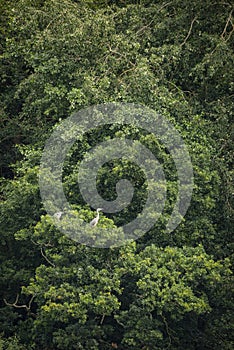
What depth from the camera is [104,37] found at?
1706cm

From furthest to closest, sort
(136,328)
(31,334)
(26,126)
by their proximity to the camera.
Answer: (26,126)
(31,334)
(136,328)

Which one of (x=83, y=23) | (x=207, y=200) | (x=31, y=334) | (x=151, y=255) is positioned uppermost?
(x=83, y=23)

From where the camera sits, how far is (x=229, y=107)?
17031 millimetres

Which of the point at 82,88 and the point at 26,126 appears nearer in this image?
the point at 82,88

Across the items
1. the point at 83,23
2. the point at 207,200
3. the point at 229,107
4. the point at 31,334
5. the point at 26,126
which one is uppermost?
the point at 83,23

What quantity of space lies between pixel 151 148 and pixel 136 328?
13.2 feet

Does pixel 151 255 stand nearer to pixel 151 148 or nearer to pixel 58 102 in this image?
pixel 151 148

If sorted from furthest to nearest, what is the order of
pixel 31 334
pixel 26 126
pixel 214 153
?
pixel 26 126 → pixel 214 153 → pixel 31 334

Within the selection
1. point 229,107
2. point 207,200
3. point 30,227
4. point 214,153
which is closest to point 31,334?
point 30,227

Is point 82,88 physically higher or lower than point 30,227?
higher

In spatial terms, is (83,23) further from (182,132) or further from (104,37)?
(182,132)

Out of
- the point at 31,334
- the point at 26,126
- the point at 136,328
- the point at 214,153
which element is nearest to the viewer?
the point at 136,328

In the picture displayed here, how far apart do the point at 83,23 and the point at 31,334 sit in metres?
7.65

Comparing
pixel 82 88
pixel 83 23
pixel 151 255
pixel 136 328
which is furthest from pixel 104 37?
pixel 136 328
